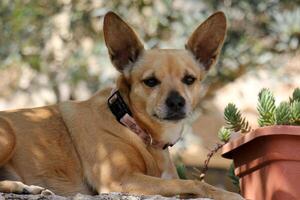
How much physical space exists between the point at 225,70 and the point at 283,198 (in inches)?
302

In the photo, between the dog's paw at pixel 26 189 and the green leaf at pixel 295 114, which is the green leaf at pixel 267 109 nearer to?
the green leaf at pixel 295 114

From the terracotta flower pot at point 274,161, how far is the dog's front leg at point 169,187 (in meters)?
0.20

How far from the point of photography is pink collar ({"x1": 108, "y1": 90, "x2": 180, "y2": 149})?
576 centimetres

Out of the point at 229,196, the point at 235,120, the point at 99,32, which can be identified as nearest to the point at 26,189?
the point at 229,196

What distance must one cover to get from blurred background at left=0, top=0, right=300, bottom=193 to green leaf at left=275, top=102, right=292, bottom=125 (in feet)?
21.8

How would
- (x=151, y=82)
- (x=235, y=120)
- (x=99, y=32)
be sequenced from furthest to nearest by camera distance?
1. (x=99, y=32)
2. (x=151, y=82)
3. (x=235, y=120)

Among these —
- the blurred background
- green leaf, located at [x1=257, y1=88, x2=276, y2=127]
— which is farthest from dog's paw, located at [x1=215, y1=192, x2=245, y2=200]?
the blurred background

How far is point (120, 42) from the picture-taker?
604 cm

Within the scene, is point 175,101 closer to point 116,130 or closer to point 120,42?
point 116,130

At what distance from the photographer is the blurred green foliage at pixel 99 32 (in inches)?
461

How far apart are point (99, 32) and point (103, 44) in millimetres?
172

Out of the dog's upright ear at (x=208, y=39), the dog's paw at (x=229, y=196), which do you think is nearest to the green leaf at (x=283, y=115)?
the dog's paw at (x=229, y=196)

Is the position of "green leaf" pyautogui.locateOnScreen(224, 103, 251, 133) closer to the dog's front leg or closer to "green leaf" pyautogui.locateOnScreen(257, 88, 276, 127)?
"green leaf" pyautogui.locateOnScreen(257, 88, 276, 127)

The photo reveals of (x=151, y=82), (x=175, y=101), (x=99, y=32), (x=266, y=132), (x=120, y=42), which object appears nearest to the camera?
(x=266, y=132)
